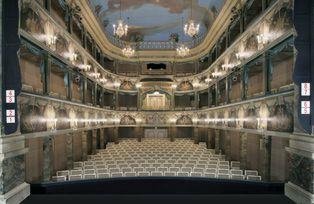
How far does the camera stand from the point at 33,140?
16609 millimetres

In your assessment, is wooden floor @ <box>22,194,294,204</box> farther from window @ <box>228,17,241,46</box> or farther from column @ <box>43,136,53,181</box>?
window @ <box>228,17,241,46</box>

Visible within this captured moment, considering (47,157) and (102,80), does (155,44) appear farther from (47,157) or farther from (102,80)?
(47,157)

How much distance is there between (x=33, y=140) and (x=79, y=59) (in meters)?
6.85

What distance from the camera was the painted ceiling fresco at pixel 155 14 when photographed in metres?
27.5

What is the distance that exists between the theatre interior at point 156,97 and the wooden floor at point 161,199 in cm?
42

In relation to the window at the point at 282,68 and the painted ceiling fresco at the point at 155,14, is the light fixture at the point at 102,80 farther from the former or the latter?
the window at the point at 282,68

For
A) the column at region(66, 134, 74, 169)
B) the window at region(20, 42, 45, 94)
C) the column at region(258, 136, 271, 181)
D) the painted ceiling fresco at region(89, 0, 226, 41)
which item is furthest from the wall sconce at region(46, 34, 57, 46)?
the column at region(258, 136, 271, 181)

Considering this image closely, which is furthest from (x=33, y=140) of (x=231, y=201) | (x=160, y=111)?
(x=160, y=111)

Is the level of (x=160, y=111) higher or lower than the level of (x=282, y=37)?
lower

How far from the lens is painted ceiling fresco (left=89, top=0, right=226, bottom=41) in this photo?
90.1ft

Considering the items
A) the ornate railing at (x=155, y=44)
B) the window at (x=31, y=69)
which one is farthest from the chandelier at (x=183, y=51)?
the window at (x=31, y=69)

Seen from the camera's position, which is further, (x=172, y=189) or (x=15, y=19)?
(x=172, y=189)

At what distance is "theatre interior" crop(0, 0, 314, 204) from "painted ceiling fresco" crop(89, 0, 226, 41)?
13 cm

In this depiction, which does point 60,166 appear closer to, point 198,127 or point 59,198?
point 59,198
